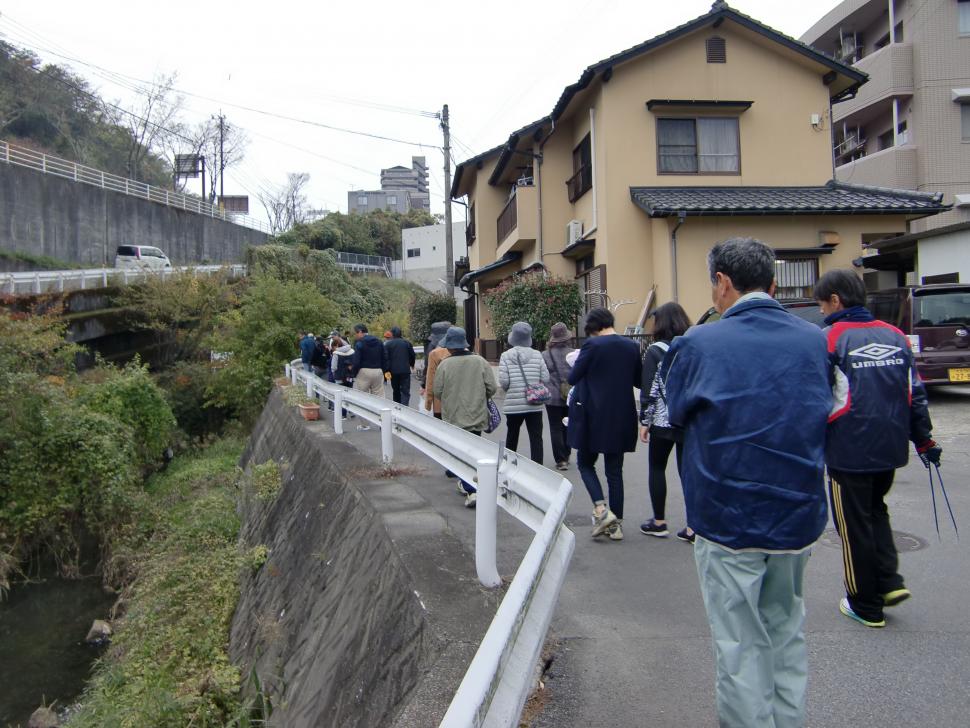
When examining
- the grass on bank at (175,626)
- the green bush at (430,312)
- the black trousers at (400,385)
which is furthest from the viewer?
the green bush at (430,312)

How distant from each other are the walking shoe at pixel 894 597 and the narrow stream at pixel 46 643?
7.68 meters

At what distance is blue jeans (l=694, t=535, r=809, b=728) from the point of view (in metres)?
2.42

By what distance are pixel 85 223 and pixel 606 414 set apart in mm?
32477

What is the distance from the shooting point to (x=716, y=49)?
1759 centimetres

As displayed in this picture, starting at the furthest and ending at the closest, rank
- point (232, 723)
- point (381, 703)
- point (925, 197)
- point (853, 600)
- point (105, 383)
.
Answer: point (925, 197) → point (105, 383) → point (232, 723) → point (853, 600) → point (381, 703)

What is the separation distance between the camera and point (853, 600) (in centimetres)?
389

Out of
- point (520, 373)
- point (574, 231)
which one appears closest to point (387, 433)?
point (520, 373)

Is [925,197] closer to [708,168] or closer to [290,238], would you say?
[708,168]

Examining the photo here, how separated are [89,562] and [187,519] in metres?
1.95

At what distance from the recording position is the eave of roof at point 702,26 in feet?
54.4

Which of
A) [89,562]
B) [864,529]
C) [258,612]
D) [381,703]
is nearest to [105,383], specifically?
[89,562]

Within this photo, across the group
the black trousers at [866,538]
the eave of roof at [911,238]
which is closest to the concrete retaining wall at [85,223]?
the eave of roof at [911,238]

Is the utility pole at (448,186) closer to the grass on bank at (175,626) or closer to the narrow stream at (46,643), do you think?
the grass on bank at (175,626)

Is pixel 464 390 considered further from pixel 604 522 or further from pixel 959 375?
pixel 959 375
